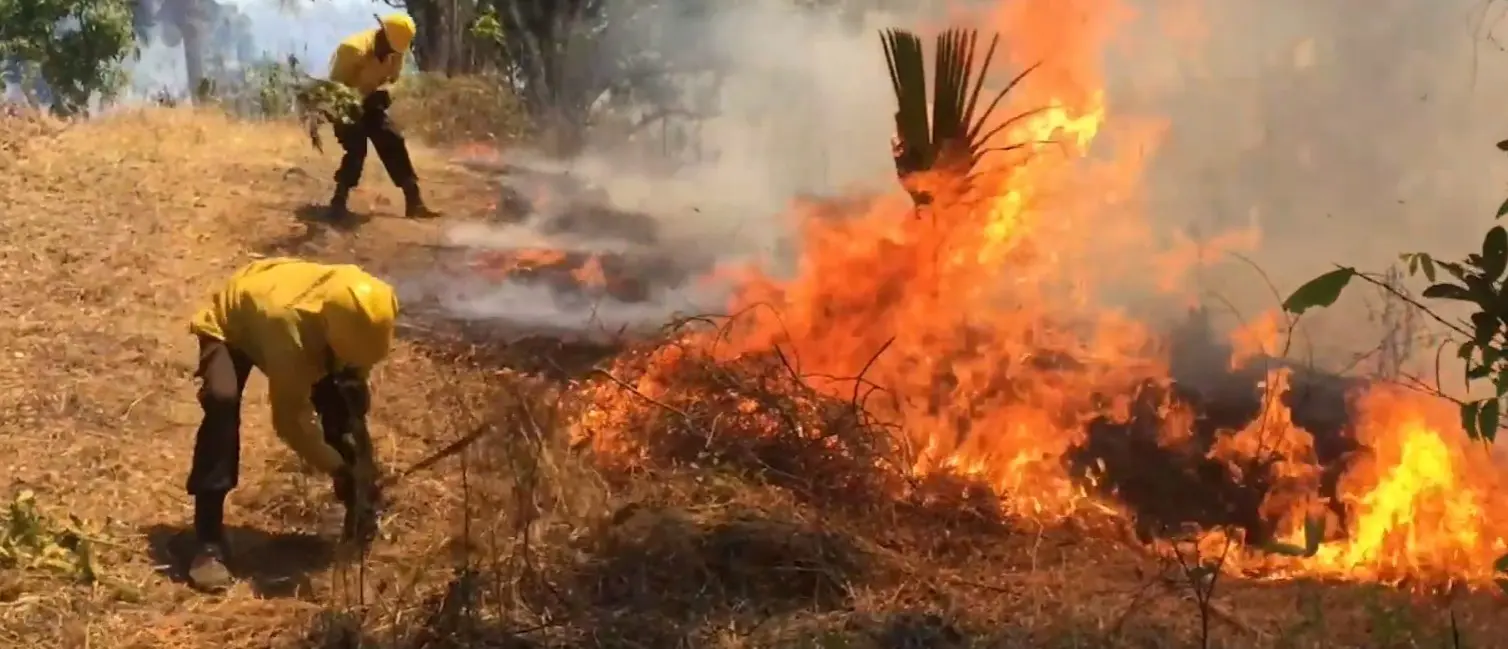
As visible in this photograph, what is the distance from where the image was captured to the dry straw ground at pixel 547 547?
4043 mm

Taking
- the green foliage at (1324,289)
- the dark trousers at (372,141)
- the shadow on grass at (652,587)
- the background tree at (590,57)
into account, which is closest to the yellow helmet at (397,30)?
the dark trousers at (372,141)

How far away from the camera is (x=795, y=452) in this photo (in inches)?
213

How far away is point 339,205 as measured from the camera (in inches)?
361

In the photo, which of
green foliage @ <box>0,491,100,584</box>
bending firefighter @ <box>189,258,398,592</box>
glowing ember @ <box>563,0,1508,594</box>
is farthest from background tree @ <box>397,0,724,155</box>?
green foliage @ <box>0,491,100,584</box>

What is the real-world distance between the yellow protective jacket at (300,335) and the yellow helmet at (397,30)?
4512mm

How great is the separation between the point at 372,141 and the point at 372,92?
0.36 meters

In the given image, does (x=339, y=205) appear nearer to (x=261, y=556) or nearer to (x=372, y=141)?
(x=372, y=141)

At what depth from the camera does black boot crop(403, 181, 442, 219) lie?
9273 millimetres

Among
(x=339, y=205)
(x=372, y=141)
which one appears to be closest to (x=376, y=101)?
(x=372, y=141)

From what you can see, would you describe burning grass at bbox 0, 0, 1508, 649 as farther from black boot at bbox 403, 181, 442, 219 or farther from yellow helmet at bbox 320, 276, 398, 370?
black boot at bbox 403, 181, 442, 219

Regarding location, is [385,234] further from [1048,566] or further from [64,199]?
[1048,566]

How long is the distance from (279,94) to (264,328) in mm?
10601

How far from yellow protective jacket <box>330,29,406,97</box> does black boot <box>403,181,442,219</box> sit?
847mm

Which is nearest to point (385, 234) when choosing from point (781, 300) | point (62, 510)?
point (781, 300)
